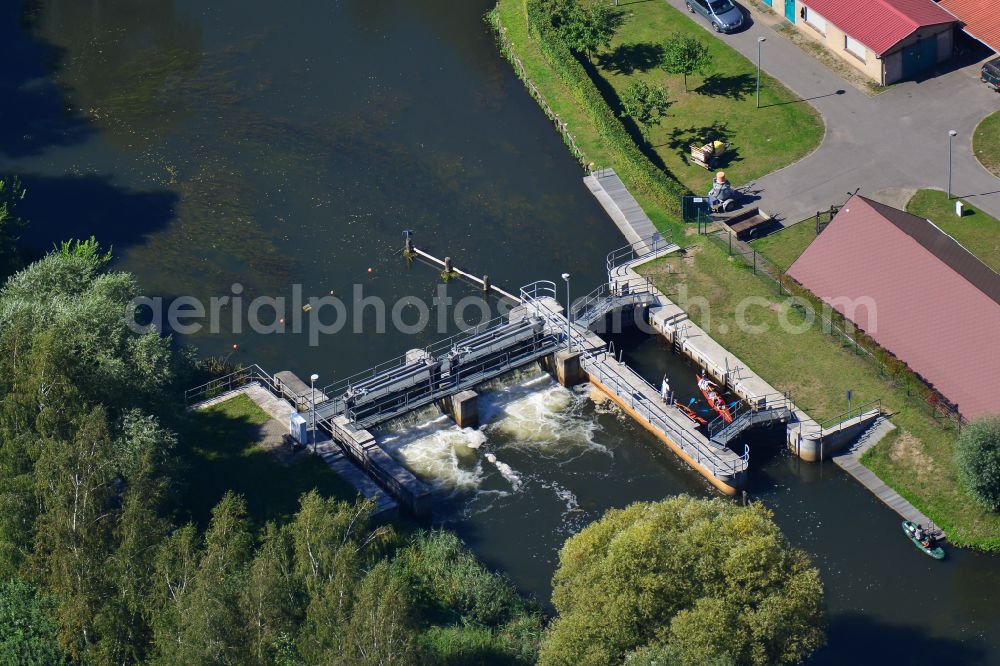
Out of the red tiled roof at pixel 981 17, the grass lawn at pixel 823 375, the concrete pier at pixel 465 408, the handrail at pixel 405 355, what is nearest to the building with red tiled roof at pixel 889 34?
the red tiled roof at pixel 981 17

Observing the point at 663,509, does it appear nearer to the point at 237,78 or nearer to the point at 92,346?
the point at 92,346

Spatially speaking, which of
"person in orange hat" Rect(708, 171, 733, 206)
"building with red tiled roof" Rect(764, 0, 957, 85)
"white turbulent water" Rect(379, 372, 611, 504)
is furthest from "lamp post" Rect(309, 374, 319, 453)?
"building with red tiled roof" Rect(764, 0, 957, 85)

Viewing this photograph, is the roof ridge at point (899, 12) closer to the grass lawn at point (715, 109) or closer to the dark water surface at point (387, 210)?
the grass lawn at point (715, 109)

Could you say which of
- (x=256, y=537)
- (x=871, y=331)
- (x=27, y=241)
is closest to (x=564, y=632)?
(x=256, y=537)

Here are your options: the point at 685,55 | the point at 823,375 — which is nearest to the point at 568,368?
the point at 823,375

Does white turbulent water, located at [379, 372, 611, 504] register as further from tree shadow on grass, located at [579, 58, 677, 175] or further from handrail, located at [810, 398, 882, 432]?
tree shadow on grass, located at [579, 58, 677, 175]

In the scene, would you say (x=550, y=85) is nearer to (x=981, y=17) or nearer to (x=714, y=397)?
(x=981, y=17)
